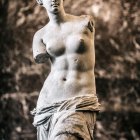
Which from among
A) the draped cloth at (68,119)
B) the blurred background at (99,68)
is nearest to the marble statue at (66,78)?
the draped cloth at (68,119)

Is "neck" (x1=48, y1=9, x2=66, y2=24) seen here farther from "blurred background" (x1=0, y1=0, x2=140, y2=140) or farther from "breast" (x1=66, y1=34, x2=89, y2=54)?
"blurred background" (x1=0, y1=0, x2=140, y2=140)

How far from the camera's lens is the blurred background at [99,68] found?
8.40 m

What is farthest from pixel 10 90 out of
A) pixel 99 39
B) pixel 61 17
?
pixel 61 17

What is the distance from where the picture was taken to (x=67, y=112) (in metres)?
4.89

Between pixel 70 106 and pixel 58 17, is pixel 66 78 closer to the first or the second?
pixel 70 106

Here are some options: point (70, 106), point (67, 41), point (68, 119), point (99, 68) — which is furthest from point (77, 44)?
point (99, 68)

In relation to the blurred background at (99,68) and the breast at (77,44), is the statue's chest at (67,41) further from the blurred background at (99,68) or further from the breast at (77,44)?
the blurred background at (99,68)

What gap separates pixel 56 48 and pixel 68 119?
689 millimetres

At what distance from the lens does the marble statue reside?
4.90 m

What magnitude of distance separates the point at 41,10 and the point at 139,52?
163 cm

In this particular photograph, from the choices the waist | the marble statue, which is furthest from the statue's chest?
the waist

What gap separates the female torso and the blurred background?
3.30 metres

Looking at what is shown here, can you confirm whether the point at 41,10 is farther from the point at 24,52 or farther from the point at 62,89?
the point at 62,89

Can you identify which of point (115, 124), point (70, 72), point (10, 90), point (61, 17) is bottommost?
point (115, 124)
